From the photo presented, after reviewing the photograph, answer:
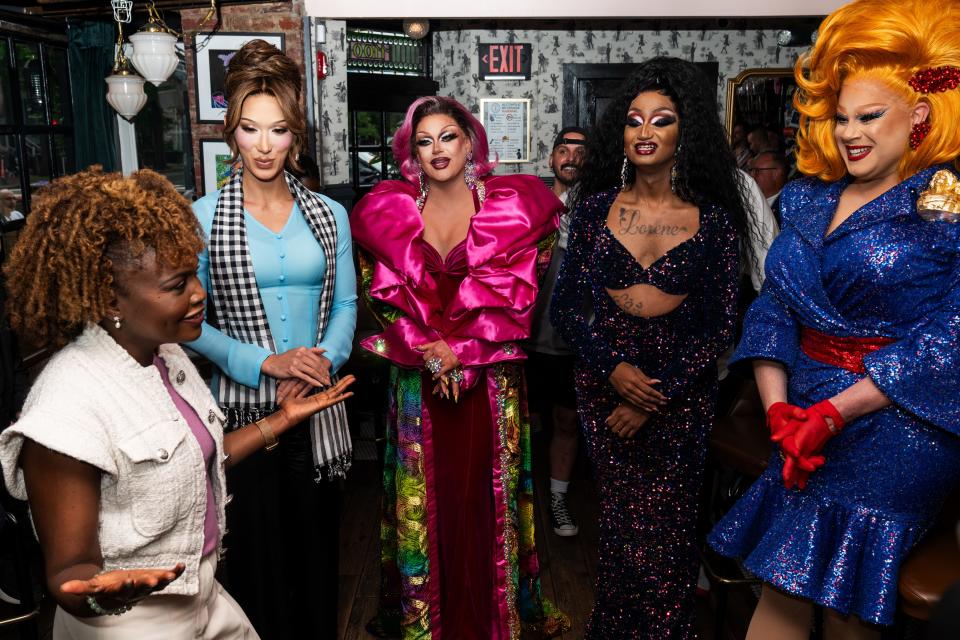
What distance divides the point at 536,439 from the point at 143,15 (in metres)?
4.01

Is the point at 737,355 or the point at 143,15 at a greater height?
the point at 143,15

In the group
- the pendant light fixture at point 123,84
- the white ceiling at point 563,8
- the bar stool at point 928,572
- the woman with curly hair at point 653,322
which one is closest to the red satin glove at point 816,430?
the bar stool at point 928,572

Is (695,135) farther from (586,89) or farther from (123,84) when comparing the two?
(586,89)

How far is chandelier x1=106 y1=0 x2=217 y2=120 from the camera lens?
13.7 ft

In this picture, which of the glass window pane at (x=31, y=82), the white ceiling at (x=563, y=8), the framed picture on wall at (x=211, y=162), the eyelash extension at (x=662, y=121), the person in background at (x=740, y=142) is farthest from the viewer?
the person in background at (x=740, y=142)

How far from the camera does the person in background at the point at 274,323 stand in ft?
6.70

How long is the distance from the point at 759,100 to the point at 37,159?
608cm

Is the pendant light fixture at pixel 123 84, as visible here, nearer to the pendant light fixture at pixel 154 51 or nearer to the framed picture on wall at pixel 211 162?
the pendant light fixture at pixel 154 51

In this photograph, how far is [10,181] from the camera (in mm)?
5473

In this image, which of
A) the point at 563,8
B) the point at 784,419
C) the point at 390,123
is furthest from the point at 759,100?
the point at 784,419

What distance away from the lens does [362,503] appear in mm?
3883

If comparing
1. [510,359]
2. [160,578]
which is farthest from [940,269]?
[160,578]

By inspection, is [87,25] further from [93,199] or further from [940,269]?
[940,269]

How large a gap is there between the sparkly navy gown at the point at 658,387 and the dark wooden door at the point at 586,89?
5699mm
